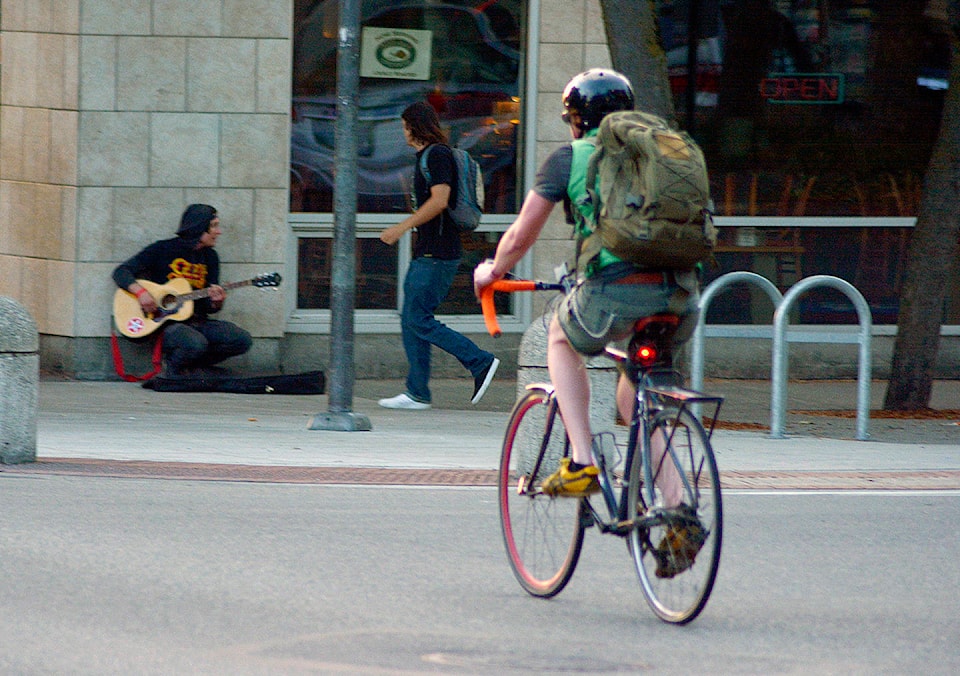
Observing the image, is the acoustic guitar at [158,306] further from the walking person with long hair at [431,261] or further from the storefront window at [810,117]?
the storefront window at [810,117]

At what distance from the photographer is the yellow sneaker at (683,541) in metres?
4.80

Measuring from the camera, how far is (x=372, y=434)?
948 cm

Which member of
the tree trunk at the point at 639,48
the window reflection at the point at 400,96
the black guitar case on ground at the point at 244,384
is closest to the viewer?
the tree trunk at the point at 639,48

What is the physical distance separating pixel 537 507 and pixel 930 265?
6.34 m

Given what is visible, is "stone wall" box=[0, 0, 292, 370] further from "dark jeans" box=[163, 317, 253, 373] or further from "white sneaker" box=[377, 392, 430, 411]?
"white sneaker" box=[377, 392, 430, 411]

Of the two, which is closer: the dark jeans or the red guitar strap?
the dark jeans

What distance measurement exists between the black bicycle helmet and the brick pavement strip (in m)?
2.99

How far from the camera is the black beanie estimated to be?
11531mm

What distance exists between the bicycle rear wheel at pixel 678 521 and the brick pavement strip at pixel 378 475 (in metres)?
2.88

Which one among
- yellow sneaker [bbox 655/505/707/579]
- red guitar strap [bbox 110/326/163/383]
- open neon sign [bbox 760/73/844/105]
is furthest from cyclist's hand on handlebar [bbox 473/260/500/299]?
open neon sign [bbox 760/73/844/105]

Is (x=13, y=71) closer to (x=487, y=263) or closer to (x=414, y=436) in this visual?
(x=414, y=436)

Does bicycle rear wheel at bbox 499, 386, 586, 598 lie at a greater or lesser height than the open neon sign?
lesser

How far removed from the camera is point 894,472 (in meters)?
8.50

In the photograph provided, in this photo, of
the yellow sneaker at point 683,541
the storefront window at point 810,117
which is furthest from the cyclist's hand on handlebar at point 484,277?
the storefront window at point 810,117
